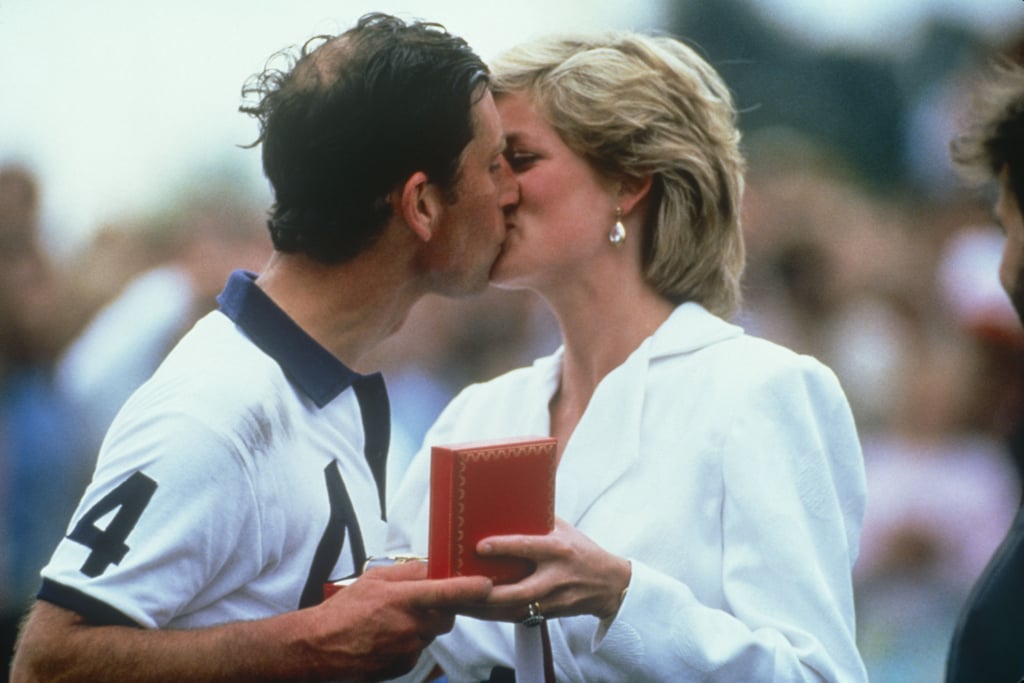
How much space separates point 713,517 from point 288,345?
2.72 feet

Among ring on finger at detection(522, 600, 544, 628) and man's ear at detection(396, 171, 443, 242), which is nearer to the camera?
ring on finger at detection(522, 600, 544, 628)

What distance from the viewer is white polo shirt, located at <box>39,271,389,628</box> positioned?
2.21 m

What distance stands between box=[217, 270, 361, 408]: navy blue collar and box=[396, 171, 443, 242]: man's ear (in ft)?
1.02

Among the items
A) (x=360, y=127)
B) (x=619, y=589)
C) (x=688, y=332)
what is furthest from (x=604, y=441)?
(x=360, y=127)

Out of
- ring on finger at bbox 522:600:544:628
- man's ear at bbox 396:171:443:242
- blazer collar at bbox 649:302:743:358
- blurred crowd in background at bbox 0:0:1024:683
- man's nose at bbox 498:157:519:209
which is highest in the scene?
man's ear at bbox 396:171:443:242

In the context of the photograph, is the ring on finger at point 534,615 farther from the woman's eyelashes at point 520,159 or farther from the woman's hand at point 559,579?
the woman's eyelashes at point 520,159

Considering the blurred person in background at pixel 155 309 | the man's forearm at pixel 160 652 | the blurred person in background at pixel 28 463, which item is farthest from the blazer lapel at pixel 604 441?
the blurred person in background at pixel 28 463

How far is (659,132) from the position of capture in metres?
2.97

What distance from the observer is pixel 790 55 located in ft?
26.7

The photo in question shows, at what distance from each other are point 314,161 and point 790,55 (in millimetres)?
5989

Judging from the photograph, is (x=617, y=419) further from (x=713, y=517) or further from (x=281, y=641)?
(x=281, y=641)

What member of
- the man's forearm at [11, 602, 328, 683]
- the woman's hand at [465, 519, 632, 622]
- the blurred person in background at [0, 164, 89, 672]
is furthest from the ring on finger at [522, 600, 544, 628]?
the blurred person in background at [0, 164, 89, 672]

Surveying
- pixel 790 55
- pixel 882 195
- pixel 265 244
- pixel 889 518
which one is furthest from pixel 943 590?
pixel 790 55

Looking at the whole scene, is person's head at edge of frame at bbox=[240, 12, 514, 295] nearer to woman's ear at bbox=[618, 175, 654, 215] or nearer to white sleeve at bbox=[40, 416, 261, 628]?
woman's ear at bbox=[618, 175, 654, 215]
